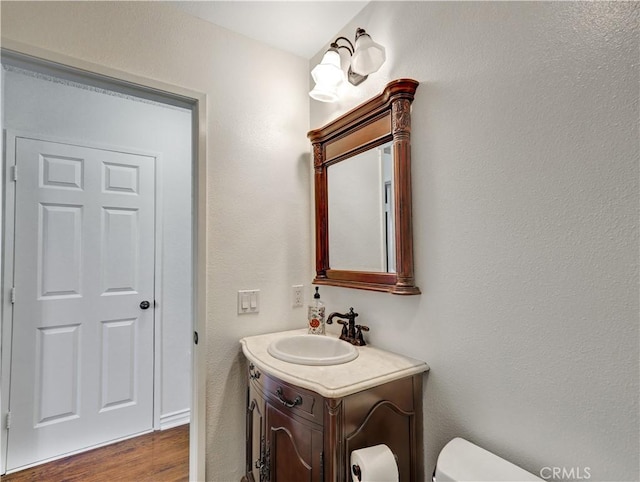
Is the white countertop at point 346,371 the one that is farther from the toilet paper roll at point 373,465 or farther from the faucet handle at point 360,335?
the toilet paper roll at point 373,465

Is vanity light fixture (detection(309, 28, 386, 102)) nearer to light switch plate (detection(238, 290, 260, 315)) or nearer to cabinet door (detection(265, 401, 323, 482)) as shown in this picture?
light switch plate (detection(238, 290, 260, 315))

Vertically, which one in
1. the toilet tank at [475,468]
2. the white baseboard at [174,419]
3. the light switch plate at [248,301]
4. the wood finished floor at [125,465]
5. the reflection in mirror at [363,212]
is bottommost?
the wood finished floor at [125,465]

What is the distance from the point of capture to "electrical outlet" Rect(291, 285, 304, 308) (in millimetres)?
1914

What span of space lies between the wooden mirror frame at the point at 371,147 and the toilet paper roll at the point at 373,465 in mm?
555

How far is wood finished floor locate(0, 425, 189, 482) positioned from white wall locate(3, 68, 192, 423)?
268 millimetres

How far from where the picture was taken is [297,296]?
1928 mm

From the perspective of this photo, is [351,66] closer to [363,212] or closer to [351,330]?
[363,212]

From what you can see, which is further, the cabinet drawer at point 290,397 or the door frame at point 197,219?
the door frame at point 197,219

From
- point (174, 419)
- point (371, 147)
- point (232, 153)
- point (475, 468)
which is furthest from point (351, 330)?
point (174, 419)

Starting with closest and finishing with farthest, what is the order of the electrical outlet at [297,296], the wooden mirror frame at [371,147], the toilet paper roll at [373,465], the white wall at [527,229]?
the white wall at [527,229], the toilet paper roll at [373,465], the wooden mirror frame at [371,147], the electrical outlet at [297,296]

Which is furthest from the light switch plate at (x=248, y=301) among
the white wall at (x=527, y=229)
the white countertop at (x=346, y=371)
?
the white wall at (x=527, y=229)

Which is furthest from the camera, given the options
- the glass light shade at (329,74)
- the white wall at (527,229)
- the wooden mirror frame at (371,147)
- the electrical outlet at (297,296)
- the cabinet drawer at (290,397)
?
the electrical outlet at (297,296)

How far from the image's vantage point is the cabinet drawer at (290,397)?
44.4 inches

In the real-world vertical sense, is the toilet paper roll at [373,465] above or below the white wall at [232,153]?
below
